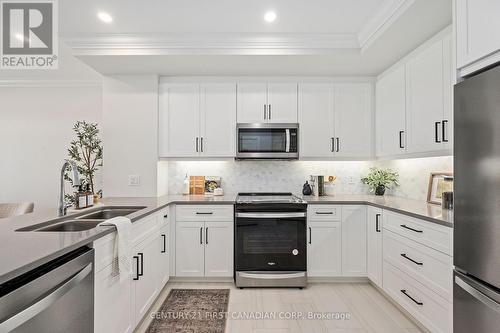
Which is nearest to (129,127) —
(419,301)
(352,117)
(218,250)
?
(218,250)

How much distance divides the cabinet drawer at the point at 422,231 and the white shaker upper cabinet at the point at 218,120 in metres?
1.86

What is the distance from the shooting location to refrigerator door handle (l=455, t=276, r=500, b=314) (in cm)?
130

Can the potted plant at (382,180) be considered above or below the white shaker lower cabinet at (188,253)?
above

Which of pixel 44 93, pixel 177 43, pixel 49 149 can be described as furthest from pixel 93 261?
pixel 44 93

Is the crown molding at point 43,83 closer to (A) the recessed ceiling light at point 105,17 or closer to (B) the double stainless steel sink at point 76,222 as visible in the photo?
(A) the recessed ceiling light at point 105,17

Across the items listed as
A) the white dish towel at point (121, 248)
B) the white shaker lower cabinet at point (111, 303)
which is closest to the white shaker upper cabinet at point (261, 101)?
the white dish towel at point (121, 248)

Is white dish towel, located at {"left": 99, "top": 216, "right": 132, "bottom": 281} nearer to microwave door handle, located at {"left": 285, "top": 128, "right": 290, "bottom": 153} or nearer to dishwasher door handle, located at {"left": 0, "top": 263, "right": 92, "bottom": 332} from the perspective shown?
dishwasher door handle, located at {"left": 0, "top": 263, "right": 92, "bottom": 332}

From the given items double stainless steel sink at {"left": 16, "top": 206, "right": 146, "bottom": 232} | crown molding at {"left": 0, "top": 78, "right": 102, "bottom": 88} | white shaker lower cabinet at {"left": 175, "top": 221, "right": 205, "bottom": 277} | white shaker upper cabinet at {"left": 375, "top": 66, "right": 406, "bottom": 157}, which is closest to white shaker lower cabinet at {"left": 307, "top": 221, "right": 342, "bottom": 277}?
white shaker upper cabinet at {"left": 375, "top": 66, "right": 406, "bottom": 157}

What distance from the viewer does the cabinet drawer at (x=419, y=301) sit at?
1904 millimetres

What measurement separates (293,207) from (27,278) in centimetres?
236

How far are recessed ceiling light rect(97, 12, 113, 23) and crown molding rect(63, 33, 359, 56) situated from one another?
0.27 metres

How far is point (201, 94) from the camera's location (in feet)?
11.4

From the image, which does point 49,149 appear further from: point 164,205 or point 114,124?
point 164,205

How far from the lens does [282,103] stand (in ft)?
11.4
